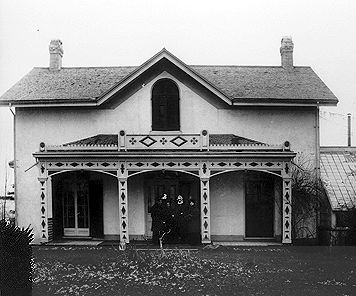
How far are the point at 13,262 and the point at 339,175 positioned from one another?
1354 centimetres

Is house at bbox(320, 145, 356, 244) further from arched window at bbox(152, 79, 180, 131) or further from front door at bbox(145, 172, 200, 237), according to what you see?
arched window at bbox(152, 79, 180, 131)

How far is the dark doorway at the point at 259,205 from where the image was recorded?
56.9 ft

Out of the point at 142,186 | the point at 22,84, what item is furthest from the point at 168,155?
the point at 22,84

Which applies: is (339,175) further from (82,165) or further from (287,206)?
(82,165)

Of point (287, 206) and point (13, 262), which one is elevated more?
point (287, 206)

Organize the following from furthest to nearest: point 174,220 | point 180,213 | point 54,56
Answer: point 54,56 → point 174,220 → point 180,213

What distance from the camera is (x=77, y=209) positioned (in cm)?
1777

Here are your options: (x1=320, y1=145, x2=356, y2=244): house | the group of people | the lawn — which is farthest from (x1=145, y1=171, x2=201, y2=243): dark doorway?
(x1=320, y1=145, x2=356, y2=244): house

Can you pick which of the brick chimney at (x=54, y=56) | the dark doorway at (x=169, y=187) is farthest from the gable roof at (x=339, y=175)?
the brick chimney at (x=54, y=56)

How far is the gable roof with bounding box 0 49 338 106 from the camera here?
1719 centimetres

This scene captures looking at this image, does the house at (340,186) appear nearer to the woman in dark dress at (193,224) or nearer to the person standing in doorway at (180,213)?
the woman in dark dress at (193,224)

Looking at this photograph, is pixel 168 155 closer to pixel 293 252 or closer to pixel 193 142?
pixel 193 142

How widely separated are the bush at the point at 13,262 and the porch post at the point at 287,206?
984 cm

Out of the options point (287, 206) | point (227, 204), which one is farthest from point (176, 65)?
point (287, 206)
